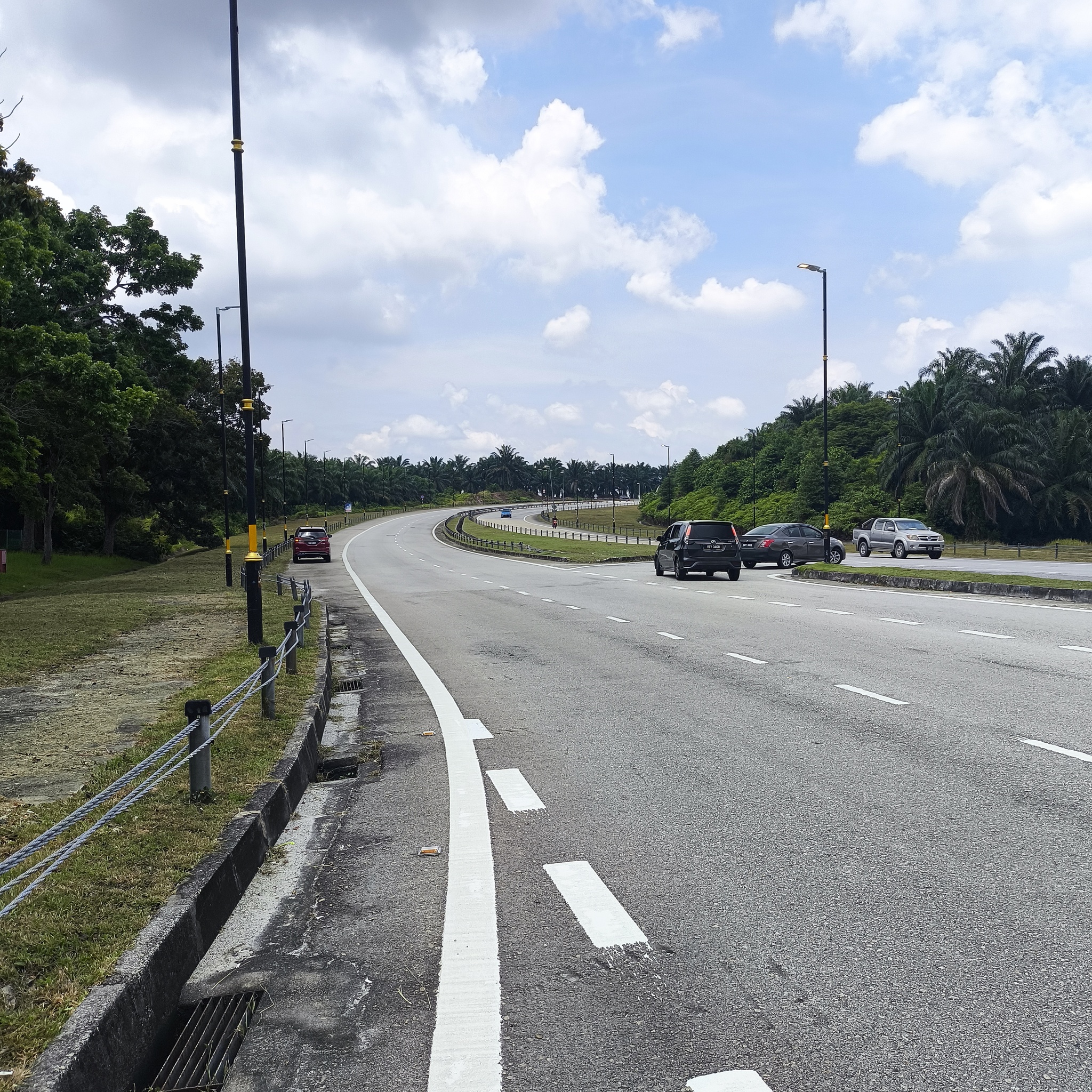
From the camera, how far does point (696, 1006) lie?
3.44 metres

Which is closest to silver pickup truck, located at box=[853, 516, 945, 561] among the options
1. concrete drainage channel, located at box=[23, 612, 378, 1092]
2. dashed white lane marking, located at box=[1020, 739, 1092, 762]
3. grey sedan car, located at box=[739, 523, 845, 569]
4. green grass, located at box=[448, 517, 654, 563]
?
grey sedan car, located at box=[739, 523, 845, 569]

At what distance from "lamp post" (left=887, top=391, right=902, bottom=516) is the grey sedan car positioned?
108 ft

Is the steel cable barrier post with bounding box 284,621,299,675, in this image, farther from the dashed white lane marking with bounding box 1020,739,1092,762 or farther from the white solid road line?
the dashed white lane marking with bounding box 1020,739,1092,762

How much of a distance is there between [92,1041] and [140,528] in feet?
180

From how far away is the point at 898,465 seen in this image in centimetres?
6631

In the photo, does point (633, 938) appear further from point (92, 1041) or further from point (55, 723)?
point (55, 723)

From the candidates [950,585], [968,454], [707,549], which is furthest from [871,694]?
[968,454]

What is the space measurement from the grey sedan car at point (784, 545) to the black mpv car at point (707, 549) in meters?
7.71

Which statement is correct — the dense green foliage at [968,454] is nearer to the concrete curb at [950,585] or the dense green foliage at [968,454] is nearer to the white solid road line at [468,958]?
the concrete curb at [950,585]

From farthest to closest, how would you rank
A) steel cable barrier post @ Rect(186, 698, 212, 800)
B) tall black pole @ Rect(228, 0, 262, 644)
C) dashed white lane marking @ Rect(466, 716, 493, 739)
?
tall black pole @ Rect(228, 0, 262, 644)
dashed white lane marking @ Rect(466, 716, 493, 739)
steel cable barrier post @ Rect(186, 698, 212, 800)

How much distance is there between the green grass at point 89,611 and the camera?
42.7 ft

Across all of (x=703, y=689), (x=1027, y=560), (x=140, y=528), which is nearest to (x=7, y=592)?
(x=140, y=528)

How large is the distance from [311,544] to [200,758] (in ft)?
153

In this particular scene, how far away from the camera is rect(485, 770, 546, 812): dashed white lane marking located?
607 centimetres
